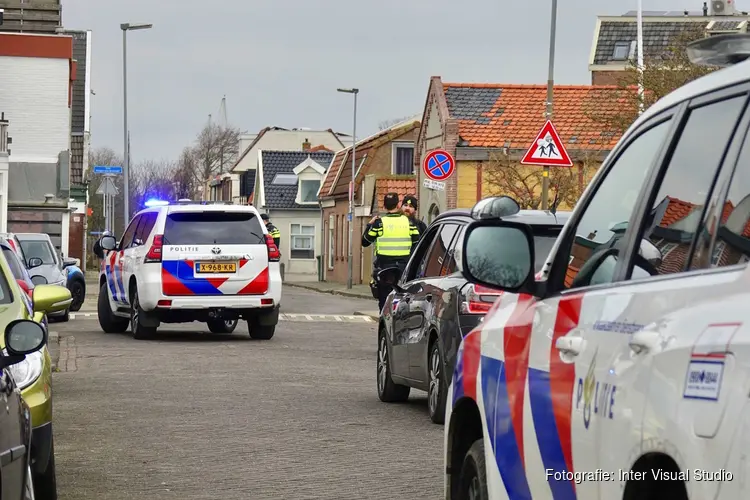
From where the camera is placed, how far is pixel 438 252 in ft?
36.6

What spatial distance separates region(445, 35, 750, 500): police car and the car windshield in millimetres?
23065

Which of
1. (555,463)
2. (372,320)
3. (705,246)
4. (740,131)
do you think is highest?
(740,131)

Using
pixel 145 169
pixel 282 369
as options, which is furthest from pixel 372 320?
pixel 145 169

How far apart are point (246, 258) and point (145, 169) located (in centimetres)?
9670

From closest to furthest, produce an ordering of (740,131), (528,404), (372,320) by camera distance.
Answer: (740,131), (528,404), (372,320)

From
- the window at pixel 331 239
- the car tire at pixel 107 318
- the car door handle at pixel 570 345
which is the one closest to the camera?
the car door handle at pixel 570 345

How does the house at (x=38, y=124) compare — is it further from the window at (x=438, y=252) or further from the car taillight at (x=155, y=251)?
the window at (x=438, y=252)

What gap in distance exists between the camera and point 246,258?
19.8m

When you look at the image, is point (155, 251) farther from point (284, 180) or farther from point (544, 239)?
point (284, 180)

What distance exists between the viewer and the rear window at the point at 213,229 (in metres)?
19.7

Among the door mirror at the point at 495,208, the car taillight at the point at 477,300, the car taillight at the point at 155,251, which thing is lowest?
the car taillight at the point at 155,251

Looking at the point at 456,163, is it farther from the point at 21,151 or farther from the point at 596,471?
the point at 596,471

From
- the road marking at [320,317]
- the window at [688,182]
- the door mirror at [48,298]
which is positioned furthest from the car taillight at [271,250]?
the window at [688,182]

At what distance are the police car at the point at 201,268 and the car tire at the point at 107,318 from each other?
51.5 inches
